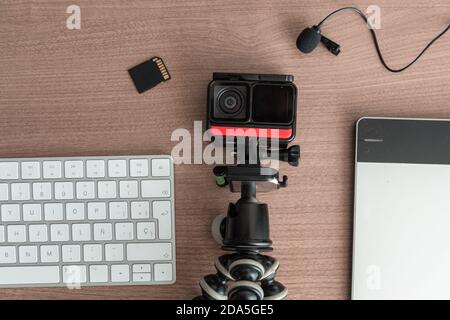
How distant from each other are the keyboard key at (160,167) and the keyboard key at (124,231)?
0.31 feet

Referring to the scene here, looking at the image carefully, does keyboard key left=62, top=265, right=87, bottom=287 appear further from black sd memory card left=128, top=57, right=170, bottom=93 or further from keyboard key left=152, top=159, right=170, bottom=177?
black sd memory card left=128, top=57, right=170, bottom=93

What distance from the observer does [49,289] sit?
2.70 feet

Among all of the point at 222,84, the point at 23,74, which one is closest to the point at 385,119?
the point at 222,84

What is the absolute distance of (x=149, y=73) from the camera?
826 millimetres

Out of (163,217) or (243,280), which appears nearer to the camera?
(243,280)

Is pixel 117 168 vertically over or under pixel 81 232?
over

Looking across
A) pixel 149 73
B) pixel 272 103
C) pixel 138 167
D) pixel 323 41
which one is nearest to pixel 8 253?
pixel 138 167

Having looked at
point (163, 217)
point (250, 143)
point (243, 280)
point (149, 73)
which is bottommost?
point (243, 280)

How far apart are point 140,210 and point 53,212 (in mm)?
144

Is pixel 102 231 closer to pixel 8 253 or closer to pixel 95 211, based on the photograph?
pixel 95 211

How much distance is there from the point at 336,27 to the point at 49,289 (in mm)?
657

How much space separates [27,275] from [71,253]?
83 mm
